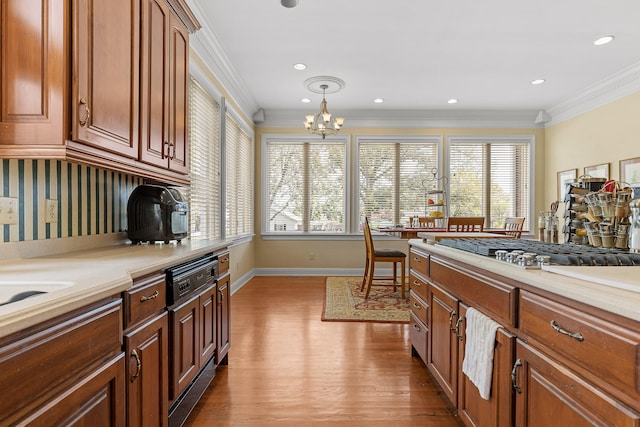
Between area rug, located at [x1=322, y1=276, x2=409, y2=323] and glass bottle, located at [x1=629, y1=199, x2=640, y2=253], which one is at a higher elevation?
glass bottle, located at [x1=629, y1=199, x2=640, y2=253]

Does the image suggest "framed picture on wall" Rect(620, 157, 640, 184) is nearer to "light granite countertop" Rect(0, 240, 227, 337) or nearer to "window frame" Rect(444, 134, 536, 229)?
"window frame" Rect(444, 134, 536, 229)

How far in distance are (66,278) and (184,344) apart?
764 millimetres

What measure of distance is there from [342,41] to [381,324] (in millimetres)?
2842

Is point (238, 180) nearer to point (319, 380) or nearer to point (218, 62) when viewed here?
point (218, 62)

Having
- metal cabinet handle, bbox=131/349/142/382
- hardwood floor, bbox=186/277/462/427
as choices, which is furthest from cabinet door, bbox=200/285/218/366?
metal cabinet handle, bbox=131/349/142/382

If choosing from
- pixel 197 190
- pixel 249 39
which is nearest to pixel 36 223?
pixel 197 190

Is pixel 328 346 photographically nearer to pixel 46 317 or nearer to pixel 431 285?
pixel 431 285

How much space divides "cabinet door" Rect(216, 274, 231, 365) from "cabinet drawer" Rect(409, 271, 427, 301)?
1.30 meters

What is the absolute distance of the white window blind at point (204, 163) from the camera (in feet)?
10.9

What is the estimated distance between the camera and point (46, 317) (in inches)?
30.2

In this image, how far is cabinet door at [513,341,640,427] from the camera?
2.60 ft

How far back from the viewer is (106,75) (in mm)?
1493

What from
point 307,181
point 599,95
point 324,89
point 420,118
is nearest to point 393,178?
point 420,118

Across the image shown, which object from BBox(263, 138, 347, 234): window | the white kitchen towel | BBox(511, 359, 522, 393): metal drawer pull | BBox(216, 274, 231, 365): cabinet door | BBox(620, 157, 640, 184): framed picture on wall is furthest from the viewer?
BBox(263, 138, 347, 234): window
